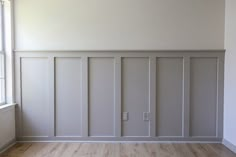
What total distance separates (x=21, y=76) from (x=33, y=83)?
9.3 inches

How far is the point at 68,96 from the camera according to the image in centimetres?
420

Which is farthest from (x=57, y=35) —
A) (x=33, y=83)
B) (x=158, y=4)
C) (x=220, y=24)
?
(x=220, y=24)

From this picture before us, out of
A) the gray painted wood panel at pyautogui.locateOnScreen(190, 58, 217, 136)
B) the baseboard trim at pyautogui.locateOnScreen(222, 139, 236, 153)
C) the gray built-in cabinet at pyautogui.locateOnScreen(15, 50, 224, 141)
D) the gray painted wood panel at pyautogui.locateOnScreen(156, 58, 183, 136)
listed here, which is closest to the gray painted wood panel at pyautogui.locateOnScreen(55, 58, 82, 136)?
the gray built-in cabinet at pyautogui.locateOnScreen(15, 50, 224, 141)

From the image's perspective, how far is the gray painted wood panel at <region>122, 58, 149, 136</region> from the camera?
4172 millimetres

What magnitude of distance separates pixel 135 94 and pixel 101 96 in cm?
→ 59

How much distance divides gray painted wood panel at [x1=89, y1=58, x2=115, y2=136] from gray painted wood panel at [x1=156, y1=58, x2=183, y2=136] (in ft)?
2.65

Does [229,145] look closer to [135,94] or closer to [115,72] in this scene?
[135,94]

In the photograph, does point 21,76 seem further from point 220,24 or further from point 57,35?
point 220,24

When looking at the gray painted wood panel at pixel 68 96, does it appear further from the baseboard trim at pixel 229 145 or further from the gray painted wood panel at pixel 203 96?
the baseboard trim at pixel 229 145

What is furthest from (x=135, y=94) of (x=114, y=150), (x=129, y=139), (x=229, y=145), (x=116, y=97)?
(x=229, y=145)

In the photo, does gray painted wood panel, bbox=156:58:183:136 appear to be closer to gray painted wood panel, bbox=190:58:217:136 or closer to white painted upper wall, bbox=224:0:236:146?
gray painted wood panel, bbox=190:58:217:136

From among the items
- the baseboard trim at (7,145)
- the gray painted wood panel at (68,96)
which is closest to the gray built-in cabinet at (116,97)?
the gray painted wood panel at (68,96)

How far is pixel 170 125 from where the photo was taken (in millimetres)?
4211

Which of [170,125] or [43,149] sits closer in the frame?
[43,149]
